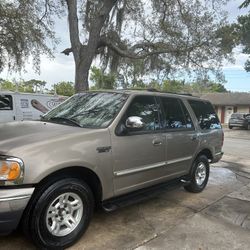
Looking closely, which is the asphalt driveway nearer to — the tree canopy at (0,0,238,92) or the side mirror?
the side mirror

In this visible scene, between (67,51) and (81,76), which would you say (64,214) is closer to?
(81,76)

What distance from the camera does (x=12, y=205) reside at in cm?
313

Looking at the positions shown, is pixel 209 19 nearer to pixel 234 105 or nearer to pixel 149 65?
pixel 149 65

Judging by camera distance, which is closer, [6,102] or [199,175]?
[199,175]

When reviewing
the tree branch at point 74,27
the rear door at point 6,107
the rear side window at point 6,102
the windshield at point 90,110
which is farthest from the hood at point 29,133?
the tree branch at point 74,27

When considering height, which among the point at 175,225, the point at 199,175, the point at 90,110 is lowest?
the point at 175,225

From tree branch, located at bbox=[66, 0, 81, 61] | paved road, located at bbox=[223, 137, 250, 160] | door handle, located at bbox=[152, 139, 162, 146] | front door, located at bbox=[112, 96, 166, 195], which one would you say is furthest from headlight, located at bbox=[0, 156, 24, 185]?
paved road, located at bbox=[223, 137, 250, 160]

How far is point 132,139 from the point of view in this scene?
435cm

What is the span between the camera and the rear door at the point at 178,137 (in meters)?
5.15

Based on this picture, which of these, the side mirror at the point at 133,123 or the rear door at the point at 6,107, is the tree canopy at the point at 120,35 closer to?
the rear door at the point at 6,107

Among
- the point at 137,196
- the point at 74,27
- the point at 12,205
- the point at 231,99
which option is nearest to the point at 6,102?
the point at 74,27

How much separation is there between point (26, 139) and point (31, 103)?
919cm

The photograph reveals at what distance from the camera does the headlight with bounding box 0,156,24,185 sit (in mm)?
3178

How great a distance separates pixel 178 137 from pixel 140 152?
3.55 feet
